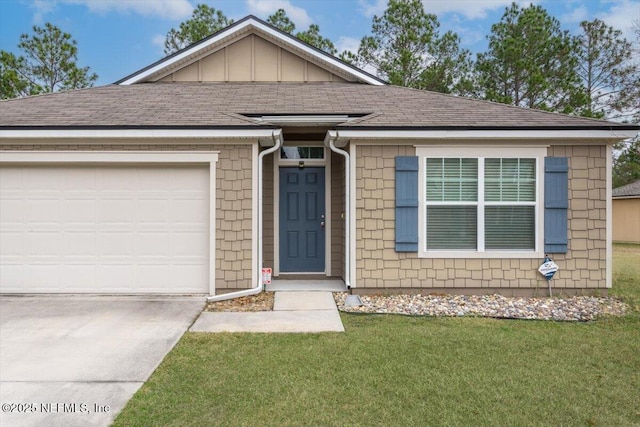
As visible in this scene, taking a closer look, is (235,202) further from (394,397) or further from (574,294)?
(574,294)

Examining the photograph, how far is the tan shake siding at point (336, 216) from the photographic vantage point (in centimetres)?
707

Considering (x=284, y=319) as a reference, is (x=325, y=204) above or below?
above

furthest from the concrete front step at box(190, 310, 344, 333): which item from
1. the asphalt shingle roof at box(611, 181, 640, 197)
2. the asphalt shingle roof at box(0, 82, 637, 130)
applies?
the asphalt shingle roof at box(611, 181, 640, 197)

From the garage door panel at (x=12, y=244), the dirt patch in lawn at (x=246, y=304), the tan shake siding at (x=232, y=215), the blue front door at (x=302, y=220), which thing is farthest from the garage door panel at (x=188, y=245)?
the garage door panel at (x=12, y=244)

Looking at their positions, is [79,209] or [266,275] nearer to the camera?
[79,209]

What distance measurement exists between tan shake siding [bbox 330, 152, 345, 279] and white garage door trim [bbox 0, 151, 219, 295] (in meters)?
2.24

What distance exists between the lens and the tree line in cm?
1566

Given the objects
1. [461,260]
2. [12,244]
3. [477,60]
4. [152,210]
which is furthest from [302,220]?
[477,60]

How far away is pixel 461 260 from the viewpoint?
6020 mm

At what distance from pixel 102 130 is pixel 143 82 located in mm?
3480

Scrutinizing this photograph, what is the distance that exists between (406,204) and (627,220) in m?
19.0

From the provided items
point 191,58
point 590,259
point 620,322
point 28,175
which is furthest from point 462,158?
point 28,175

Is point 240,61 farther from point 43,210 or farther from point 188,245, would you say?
point 43,210

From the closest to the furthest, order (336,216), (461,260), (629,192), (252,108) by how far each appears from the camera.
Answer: (461,260), (252,108), (336,216), (629,192)
